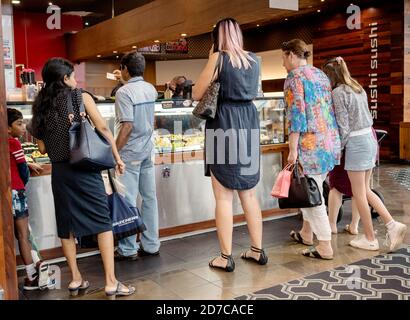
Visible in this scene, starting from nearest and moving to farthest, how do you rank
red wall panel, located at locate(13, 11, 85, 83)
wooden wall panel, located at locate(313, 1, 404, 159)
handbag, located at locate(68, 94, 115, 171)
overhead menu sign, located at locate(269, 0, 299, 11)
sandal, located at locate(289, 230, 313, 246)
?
handbag, located at locate(68, 94, 115, 171) → sandal, located at locate(289, 230, 313, 246) → overhead menu sign, located at locate(269, 0, 299, 11) → wooden wall panel, located at locate(313, 1, 404, 159) → red wall panel, located at locate(13, 11, 85, 83)

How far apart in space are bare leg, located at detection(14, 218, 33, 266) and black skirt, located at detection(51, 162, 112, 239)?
418 mm

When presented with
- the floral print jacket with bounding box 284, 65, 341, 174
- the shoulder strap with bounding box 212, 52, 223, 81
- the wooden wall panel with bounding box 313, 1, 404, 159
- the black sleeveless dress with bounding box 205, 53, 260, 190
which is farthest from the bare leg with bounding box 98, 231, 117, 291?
the wooden wall panel with bounding box 313, 1, 404, 159

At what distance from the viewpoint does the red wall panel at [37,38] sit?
10.3 metres

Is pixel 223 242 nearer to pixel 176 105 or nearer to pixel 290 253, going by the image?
pixel 290 253

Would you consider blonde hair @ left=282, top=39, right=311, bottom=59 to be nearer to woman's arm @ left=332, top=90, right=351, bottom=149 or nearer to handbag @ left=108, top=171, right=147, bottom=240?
woman's arm @ left=332, top=90, right=351, bottom=149

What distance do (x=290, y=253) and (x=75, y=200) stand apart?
1698 millimetres

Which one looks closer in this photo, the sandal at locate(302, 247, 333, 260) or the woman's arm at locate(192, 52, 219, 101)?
the woman's arm at locate(192, 52, 219, 101)

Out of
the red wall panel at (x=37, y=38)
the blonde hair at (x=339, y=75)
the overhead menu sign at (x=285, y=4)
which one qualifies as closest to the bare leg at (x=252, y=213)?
the blonde hair at (x=339, y=75)

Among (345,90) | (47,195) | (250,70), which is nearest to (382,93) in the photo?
(345,90)

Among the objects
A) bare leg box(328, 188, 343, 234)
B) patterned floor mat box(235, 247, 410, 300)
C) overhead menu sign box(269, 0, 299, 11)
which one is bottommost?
patterned floor mat box(235, 247, 410, 300)

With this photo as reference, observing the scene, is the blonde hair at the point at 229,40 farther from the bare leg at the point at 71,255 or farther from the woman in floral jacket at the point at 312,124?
the bare leg at the point at 71,255

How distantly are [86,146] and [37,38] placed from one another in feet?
30.2

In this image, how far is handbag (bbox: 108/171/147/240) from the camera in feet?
9.58
